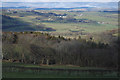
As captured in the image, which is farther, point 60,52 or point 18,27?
point 18,27

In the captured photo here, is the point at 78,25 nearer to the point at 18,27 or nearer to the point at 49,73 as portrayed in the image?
the point at 18,27

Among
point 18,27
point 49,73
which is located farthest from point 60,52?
point 18,27

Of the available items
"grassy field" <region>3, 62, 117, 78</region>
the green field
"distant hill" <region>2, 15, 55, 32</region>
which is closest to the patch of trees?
"grassy field" <region>3, 62, 117, 78</region>

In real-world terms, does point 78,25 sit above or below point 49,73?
above

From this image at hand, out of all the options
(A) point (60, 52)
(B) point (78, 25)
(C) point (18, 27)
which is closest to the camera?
(A) point (60, 52)

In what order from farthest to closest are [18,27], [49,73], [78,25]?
[78,25] < [18,27] < [49,73]

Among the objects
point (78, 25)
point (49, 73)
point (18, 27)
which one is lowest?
point (49, 73)

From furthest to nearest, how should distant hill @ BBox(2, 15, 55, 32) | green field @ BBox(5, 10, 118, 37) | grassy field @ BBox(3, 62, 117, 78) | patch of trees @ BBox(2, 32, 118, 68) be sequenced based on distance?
1. green field @ BBox(5, 10, 118, 37)
2. distant hill @ BBox(2, 15, 55, 32)
3. patch of trees @ BBox(2, 32, 118, 68)
4. grassy field @ BBox(3, 62, 117, 78)

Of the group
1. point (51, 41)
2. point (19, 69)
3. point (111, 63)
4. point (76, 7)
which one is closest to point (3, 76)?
point (19, 69)

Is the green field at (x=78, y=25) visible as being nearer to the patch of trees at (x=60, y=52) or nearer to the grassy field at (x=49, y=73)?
the patch of trees at (x=60, y=52)

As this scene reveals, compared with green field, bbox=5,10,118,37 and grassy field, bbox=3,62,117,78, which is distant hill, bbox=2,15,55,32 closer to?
green field, bbox=5,10,118,37
